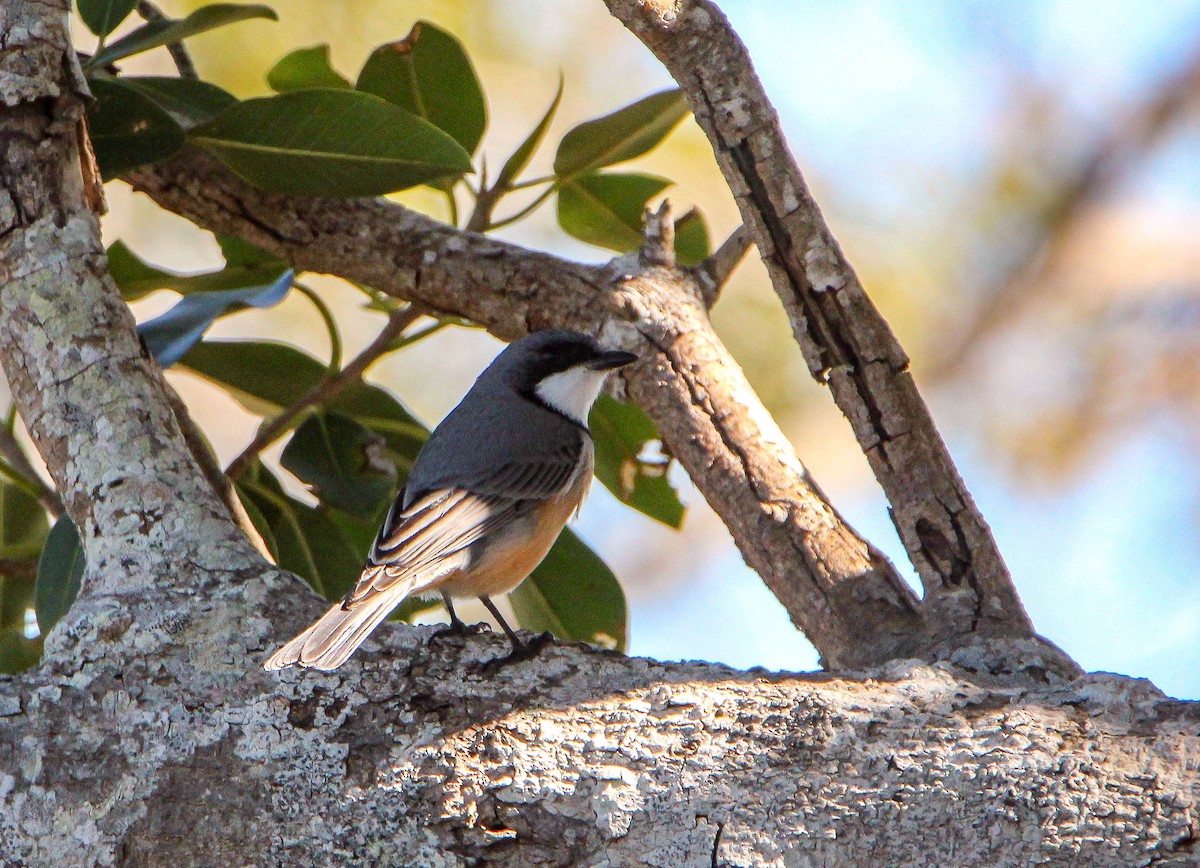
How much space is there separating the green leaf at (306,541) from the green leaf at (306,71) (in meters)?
1.42

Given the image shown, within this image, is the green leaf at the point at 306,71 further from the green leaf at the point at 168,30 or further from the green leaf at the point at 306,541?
the green leaf at the point at 306,541

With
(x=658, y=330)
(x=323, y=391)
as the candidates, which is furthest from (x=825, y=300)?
(x=323, y=391)

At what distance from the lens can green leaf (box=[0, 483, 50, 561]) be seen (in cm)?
419

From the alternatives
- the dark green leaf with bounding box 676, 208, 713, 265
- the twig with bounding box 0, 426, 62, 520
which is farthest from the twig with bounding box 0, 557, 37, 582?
the dark green leaf with bounding box 676, 208, 713, 265

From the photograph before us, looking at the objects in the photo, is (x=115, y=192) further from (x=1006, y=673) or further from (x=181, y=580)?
(x=1006, y=673)

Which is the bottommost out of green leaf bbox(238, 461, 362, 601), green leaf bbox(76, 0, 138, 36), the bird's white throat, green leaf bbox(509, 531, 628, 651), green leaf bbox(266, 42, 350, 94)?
green leaf bbox(238, 461, 362, 601)

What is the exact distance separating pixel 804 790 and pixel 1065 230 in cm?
718

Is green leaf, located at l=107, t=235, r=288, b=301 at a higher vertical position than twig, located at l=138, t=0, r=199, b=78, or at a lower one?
lower

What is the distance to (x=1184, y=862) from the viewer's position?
2096mm

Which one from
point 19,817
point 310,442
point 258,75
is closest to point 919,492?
point 310,442

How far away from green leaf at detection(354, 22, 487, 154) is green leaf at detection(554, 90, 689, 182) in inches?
14.0

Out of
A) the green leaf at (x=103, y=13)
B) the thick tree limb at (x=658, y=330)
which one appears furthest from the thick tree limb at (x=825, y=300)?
the green leaf at (x=103, y=13)

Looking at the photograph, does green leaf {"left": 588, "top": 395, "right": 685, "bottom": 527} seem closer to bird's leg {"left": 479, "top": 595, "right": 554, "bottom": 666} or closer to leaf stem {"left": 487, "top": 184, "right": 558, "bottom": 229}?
leaf stem {"left": 487, "top": 184, "right": 558, "bottom": 229}

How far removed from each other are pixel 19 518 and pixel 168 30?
1728 millimetres
